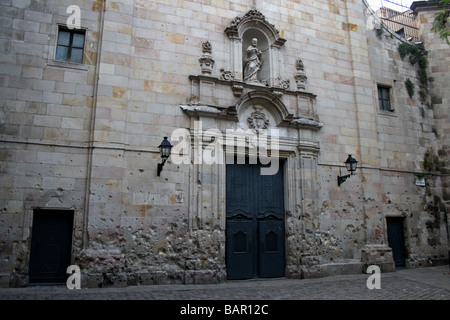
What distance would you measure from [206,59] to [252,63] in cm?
147

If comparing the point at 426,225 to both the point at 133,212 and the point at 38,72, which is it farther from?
the point at 38,72

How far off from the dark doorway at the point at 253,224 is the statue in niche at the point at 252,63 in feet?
8.53

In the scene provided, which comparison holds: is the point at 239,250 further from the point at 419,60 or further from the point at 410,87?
the point at 419,60

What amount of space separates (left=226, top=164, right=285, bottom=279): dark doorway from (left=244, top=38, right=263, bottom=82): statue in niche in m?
2.60

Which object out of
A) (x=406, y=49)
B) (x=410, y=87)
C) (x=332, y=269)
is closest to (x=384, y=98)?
(x=410, y=87)

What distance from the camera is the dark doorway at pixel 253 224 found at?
918 cm

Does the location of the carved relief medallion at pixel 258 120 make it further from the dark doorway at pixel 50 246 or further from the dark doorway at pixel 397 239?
the dark doorway at pixel 397 239

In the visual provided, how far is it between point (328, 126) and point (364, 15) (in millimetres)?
4873

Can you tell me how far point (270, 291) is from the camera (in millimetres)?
7602

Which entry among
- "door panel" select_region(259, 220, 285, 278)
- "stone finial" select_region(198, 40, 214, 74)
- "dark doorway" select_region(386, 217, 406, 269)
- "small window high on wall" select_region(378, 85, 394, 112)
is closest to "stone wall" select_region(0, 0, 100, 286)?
"stone finial" select_region(198, 40, 214, 74)

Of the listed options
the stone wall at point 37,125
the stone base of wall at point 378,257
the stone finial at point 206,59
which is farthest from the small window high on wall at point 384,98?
the stone wall at point 37,125

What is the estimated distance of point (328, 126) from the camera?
35.7ft

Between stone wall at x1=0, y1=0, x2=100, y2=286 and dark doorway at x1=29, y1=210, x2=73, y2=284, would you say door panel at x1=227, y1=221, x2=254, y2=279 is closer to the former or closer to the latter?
stone wall at x1=0, y1=0, x2=100, y2=286

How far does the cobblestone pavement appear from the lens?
6.76m
